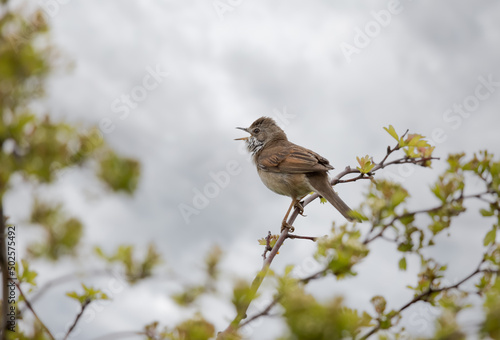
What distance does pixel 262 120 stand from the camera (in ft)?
25.6

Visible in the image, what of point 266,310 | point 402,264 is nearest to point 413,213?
point 402,264

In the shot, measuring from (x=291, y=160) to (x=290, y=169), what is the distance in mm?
221

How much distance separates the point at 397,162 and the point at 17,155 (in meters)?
2.55

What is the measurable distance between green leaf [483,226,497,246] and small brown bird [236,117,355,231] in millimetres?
2426

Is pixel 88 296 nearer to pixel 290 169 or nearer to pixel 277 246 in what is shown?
pixel 277 246

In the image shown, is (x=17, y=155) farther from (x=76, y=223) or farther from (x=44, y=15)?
(x=44, y=15)

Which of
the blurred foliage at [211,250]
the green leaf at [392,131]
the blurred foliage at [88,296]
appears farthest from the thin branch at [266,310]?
the green leaf at [392,131]

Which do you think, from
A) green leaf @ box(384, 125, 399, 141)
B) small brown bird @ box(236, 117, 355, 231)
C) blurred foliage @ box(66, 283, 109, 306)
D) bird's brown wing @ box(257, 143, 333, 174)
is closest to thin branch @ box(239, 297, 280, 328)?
blurred foliage @ box(66, 283, 109, 306)

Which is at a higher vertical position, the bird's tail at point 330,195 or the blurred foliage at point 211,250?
the bird's tail at point 330,195

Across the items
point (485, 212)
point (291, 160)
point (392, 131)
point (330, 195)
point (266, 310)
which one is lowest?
point (266, 310)

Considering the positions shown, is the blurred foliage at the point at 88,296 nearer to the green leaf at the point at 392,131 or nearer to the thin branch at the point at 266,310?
the thin branch at the point at 266,310

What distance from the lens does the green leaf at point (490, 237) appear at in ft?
8.30

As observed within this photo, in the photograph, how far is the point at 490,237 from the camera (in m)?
2.53

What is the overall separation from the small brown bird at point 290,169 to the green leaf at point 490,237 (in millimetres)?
2426
